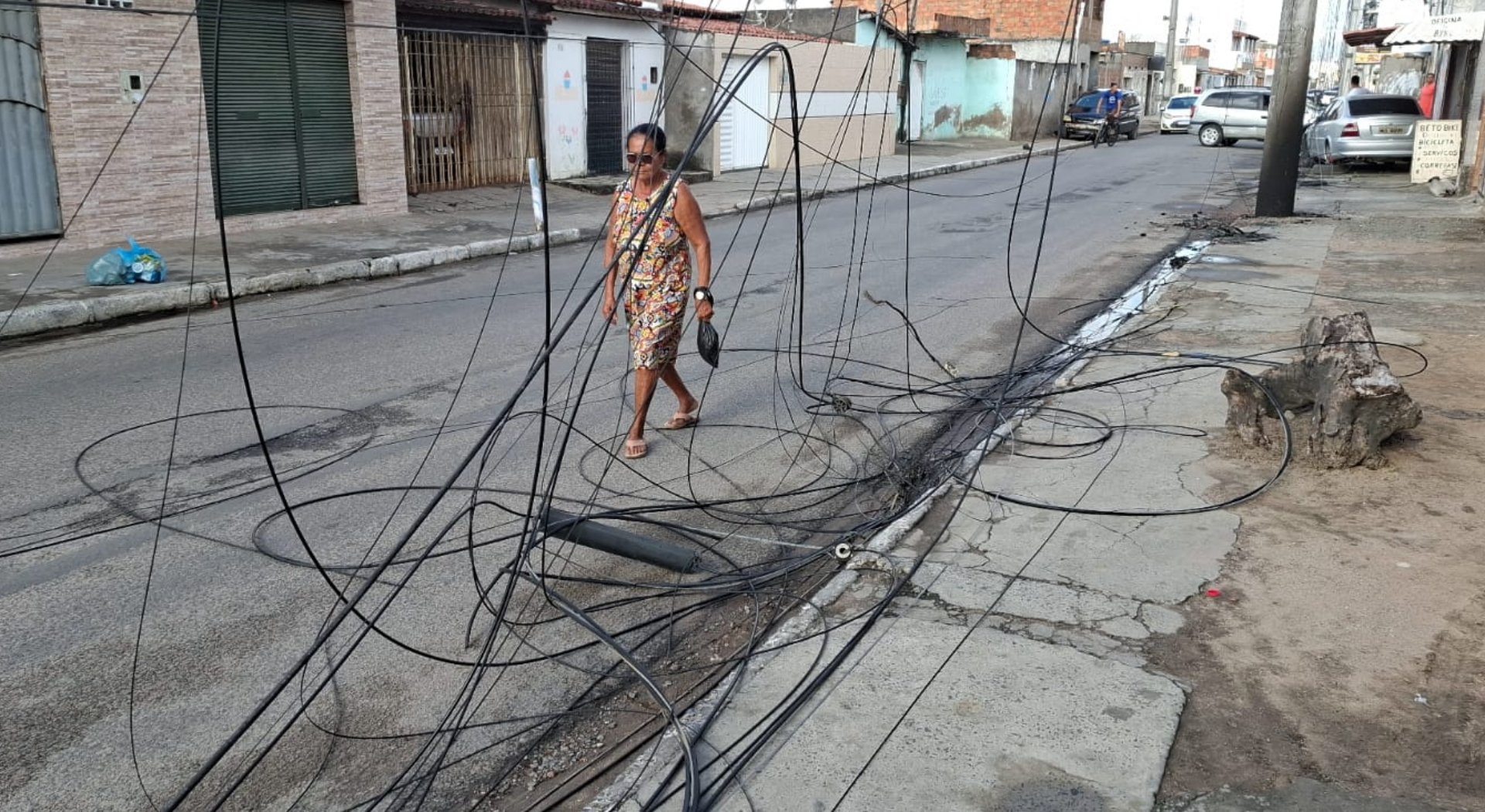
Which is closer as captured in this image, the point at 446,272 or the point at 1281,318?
the point at 1281,318

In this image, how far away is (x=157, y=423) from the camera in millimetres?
6512

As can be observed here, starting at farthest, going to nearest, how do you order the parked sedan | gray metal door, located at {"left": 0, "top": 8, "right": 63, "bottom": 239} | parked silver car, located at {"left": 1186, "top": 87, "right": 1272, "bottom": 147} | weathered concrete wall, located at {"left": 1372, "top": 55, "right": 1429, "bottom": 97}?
the parked sedan
weathered concrete wall, located at {"left": 1372, "top": 55, "right": 1429, "bottom": 97}
parked silver car, located at {"left": 1186, "top": 87, "right": 1272, "bottom": 147}
gray metal door, located at {"left": 0, "top": 8, "right": 63, "bottom": 239}

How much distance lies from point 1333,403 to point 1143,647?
2277 mm

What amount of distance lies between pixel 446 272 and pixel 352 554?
331 inches

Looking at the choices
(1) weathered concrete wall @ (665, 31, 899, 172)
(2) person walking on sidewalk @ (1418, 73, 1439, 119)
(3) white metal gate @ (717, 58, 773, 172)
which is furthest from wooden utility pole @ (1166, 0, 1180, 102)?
(3) white metal gate @ (717, 58, 773, 172)

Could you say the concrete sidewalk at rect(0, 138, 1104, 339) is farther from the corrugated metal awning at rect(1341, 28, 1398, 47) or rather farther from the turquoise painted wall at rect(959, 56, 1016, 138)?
the turquoise painted wall at rect(959, 56, 1016, 138)

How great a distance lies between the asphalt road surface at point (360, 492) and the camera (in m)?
3.40

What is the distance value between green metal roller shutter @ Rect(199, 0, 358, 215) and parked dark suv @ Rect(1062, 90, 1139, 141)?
Result: 1064 inches

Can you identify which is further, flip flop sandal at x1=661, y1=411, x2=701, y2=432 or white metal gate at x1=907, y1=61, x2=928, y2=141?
white metal gate at x1=907, y1=61, x2=928, y2=141

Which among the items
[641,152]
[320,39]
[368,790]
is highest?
[320,39]

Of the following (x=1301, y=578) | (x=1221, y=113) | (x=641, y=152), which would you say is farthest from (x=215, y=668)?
(x=1221, y=113)

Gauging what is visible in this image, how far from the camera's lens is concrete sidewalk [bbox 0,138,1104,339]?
32.0 ft

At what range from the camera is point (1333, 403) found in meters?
5.39

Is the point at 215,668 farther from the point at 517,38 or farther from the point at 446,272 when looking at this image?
the point at 517,38
